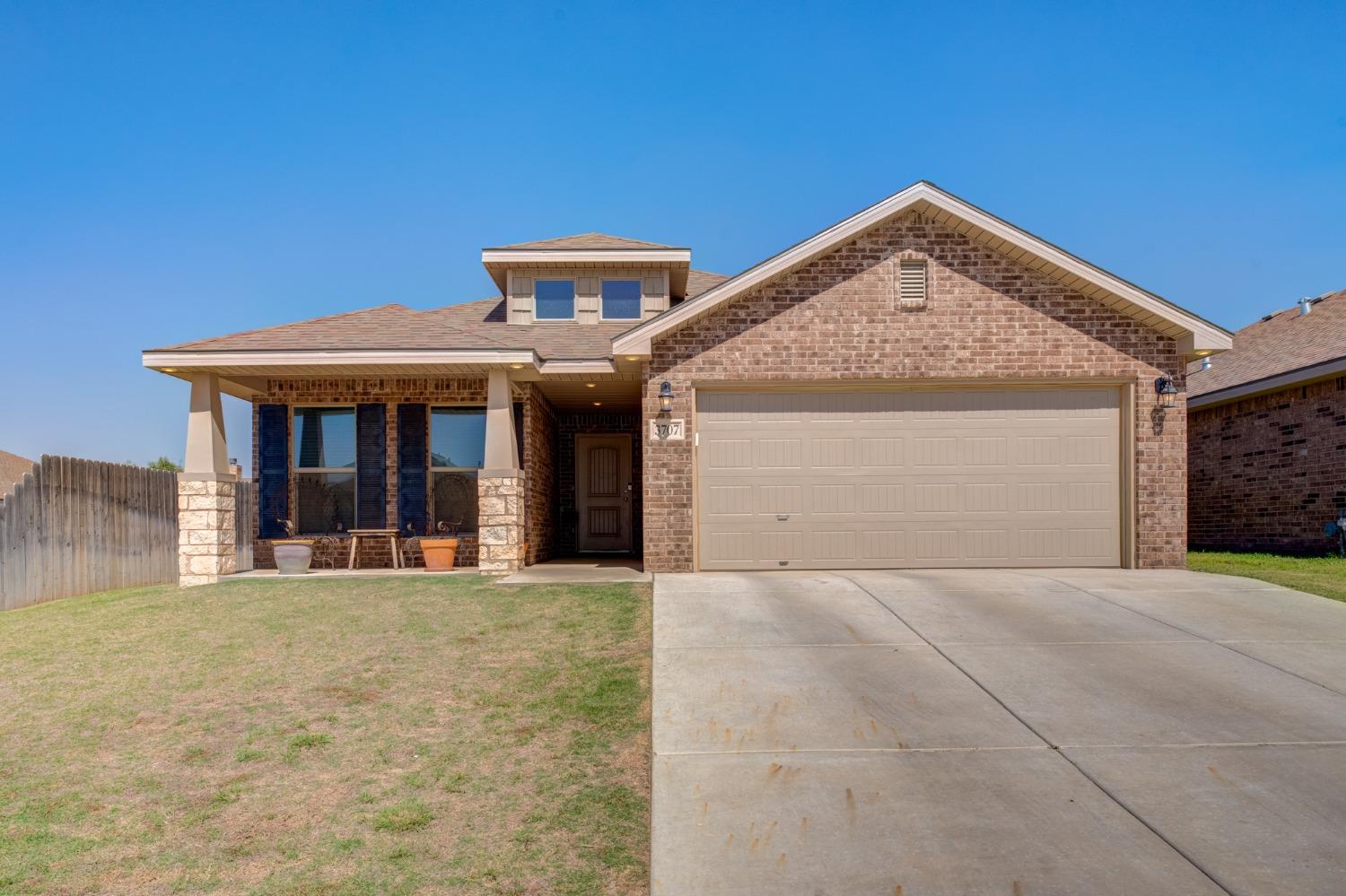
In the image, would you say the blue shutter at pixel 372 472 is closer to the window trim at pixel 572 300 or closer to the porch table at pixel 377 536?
the porch table at pixel 377 536

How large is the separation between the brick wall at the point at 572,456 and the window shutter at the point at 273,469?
4853mm

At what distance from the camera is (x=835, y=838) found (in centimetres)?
396

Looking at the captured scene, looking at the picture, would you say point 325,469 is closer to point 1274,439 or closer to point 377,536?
point 377,536

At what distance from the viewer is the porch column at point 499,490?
11945mm

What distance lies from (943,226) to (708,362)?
3552mm

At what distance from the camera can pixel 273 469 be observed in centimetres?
1370

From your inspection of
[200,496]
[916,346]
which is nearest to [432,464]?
[200,496]

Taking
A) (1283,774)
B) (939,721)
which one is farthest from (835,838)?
(1283,774)

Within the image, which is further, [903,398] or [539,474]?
[539,474]

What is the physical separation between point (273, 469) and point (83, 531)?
265 cm

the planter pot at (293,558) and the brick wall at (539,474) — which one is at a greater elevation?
the brick wall at (539,474)

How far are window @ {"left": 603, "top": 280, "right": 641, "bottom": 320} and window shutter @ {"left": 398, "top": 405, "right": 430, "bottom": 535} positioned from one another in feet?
12.3

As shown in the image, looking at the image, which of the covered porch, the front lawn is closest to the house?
the covered porch

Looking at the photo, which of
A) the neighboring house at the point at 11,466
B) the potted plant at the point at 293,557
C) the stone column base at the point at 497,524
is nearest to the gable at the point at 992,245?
the stone column base at the point at 497,524
